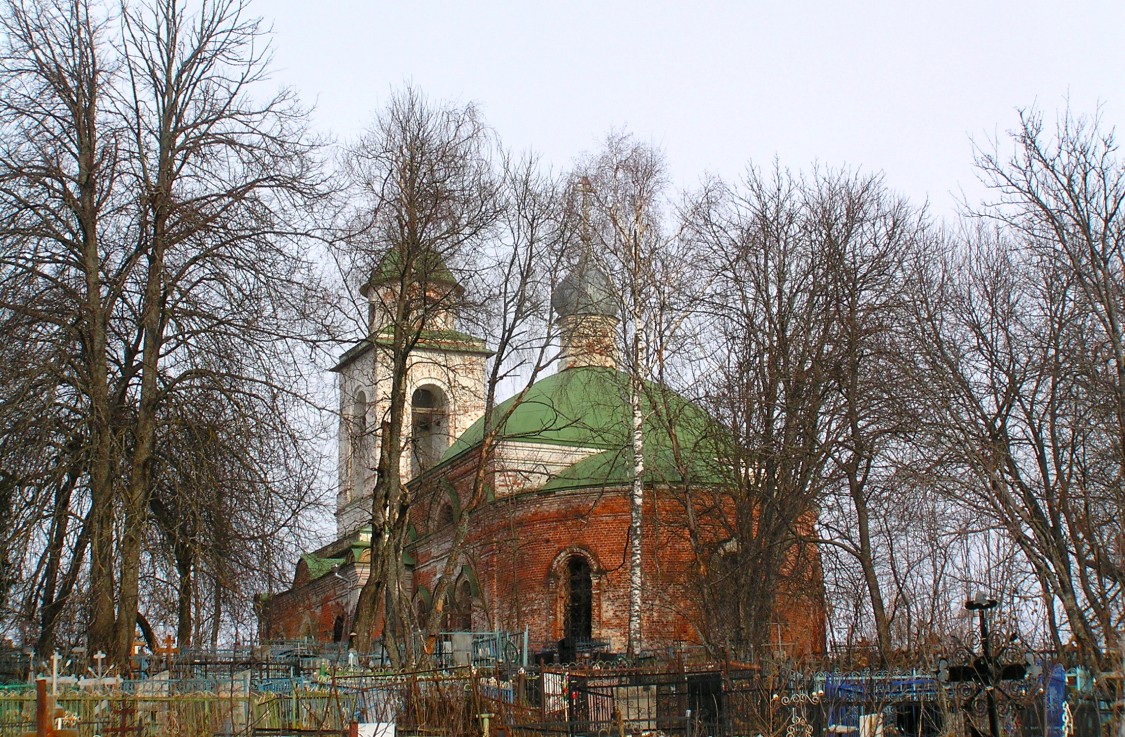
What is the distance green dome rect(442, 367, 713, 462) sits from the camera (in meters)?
23.3

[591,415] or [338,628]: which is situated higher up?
[591,415]

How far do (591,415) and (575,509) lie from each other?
12.1ft

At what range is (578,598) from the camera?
92.2 feet

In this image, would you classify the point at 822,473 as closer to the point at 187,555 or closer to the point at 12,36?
the point at 187,555

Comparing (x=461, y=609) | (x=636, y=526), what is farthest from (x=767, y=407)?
(x=461, y=609)

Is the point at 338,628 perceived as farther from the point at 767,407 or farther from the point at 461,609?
the point at 767,407

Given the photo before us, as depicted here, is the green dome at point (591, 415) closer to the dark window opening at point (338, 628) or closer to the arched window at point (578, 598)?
the arched window at point (578, 598)

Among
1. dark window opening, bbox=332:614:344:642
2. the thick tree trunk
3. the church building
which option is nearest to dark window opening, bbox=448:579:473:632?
the church building

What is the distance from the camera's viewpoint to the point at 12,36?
1536 cm

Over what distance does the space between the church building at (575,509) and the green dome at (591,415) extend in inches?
3.1

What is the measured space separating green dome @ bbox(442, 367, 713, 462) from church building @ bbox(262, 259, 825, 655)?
0.26ft

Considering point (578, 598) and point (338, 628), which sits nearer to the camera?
point (578, 598)

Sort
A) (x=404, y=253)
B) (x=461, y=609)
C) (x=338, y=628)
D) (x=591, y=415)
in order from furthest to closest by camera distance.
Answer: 1. (x=338, y=628)
2. (x=591, y=415)
3. (x=461, y=609)
4. (x=404, y=253)

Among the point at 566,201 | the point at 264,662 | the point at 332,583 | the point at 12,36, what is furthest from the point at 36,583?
the point at 332,583
